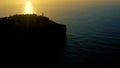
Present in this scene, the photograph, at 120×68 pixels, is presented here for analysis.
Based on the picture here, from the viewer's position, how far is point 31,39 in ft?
331

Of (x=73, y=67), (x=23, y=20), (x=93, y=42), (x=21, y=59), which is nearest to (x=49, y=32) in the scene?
(x=23, y=20)

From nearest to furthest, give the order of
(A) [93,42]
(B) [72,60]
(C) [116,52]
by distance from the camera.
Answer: (B) [72,60]
(C) [116,52]
(A) [93,42]

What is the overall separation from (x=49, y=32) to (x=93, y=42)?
961 inches

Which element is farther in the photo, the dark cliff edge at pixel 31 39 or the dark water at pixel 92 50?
the dark cliff edge at pixel 31 39

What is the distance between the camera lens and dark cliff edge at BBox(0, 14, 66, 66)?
3359 inches

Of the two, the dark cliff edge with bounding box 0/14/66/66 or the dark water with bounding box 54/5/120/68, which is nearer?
the dark water with bounding box 54/5/120/68

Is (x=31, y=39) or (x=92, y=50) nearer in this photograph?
(x=92, y=50)

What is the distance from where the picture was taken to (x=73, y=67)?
73.0 metres

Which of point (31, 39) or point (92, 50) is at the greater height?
point (31, 39)

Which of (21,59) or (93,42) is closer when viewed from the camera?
(21,59)

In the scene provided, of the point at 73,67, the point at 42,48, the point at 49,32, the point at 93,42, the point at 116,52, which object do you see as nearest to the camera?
the point at 73,67

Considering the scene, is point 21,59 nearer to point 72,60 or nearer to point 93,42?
point 72,60

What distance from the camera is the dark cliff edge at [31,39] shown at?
85.3 meters

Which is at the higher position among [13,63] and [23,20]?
[23,20]
